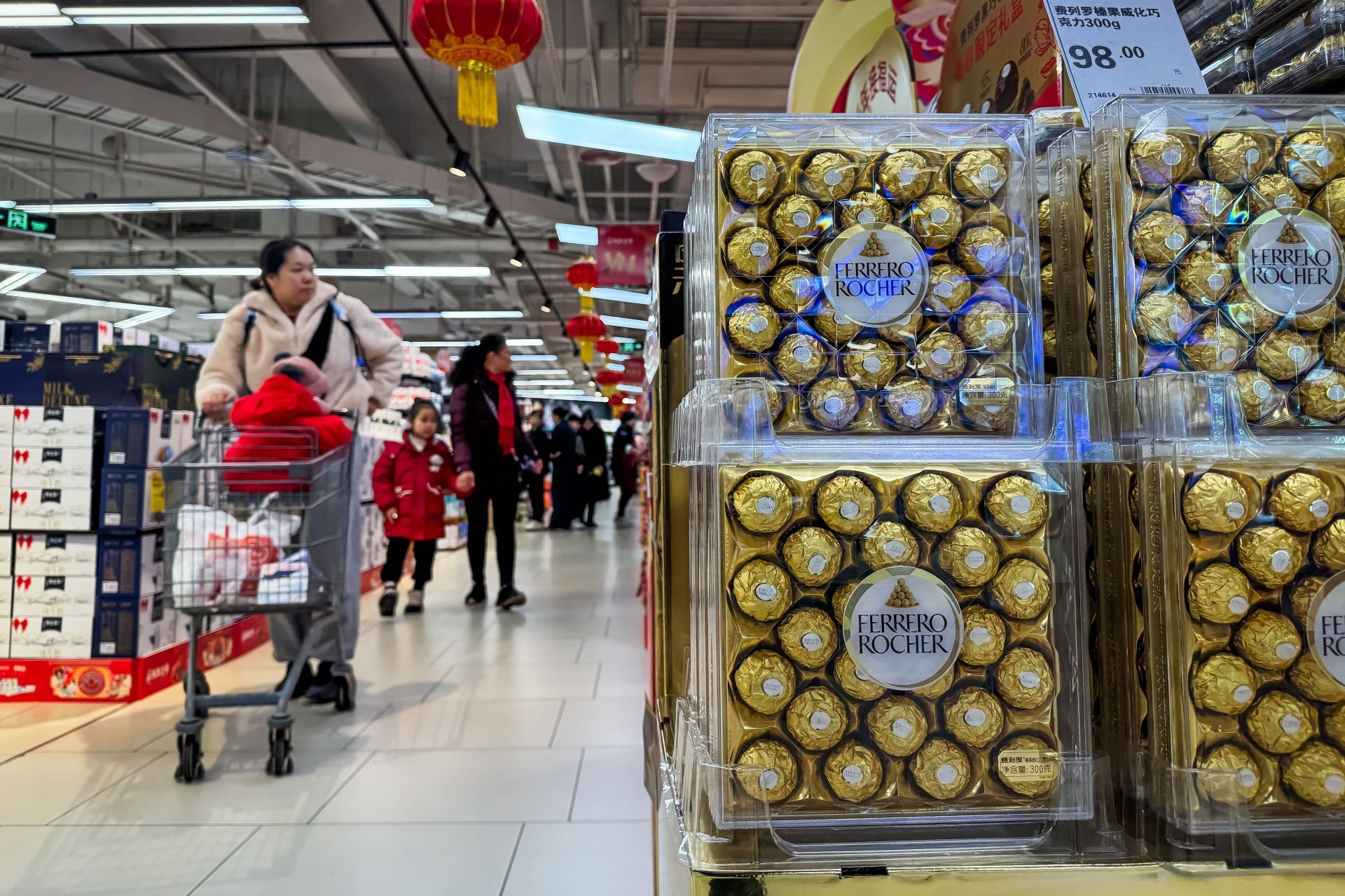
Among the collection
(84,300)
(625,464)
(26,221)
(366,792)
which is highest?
(84,300)

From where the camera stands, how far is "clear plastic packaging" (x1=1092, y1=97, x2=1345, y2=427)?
2.41 ft

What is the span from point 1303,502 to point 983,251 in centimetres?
34

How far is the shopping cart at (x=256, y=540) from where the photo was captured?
252cm

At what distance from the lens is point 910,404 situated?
0.75 meters

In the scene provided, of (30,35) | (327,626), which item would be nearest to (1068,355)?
(327,626)

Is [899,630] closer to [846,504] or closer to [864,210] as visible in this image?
[846,504]

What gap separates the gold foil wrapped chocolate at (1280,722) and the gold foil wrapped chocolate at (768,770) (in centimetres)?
39

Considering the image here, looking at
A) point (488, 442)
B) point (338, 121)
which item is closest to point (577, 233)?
point (338, 121)

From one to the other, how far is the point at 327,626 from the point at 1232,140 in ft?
10.0

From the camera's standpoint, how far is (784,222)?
77 cm

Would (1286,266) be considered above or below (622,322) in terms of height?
below

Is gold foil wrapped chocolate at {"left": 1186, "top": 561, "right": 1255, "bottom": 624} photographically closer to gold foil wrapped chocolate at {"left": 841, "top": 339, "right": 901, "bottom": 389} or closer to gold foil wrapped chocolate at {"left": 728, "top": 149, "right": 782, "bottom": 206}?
gold foil wrapped chocolate at {"left": 841, "top": 339, "right": 901, "bottom": 389}

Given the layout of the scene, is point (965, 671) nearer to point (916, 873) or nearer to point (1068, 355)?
point (916, 873)

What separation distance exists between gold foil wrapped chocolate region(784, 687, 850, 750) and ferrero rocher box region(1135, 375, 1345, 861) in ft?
0.93
